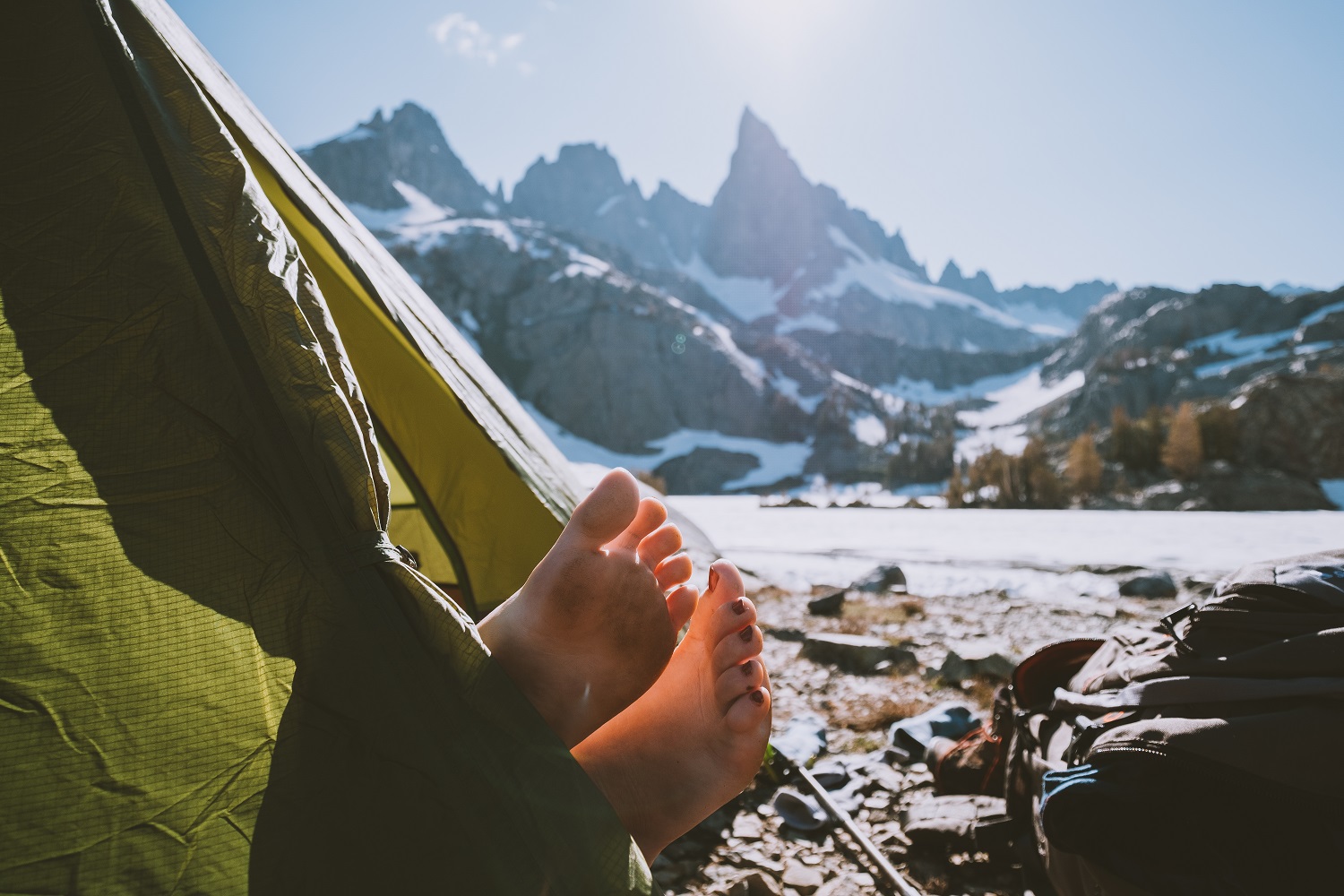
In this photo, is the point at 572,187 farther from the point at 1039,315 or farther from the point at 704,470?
the point at 1039,315

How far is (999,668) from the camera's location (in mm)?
3443

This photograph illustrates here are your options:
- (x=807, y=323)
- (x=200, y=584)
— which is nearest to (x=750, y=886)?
(x=200, y=584)

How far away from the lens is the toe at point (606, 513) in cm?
133

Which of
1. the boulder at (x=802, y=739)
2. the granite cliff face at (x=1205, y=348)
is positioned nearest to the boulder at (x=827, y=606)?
the boulder at (x=802, y=739)

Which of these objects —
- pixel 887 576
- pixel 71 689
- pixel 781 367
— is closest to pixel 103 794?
pixel 71 689

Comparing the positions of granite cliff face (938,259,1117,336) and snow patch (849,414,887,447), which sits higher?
granite cliff face (938,259,1117,336)

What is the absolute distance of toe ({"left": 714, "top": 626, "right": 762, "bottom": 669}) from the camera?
143 cm

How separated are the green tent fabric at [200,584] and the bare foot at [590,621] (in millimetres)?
193

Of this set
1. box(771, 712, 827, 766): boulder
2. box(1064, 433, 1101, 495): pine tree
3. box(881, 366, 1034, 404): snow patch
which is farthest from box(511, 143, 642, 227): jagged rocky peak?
box(771, 712, 827, 766): boulder

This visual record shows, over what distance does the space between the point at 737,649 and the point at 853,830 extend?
97 cm

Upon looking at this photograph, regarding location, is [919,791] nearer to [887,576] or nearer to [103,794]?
[103,794]

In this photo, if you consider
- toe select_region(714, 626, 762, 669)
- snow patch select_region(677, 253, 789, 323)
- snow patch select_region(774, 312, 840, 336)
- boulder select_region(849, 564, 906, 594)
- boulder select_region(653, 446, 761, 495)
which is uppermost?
snow patch select_region(677, 253, 789, 323)

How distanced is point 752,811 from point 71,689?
197 cm

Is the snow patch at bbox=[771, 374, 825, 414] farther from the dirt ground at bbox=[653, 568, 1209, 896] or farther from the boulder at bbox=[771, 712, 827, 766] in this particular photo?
the boulder at bbox=[771, 712, 827, 766]
